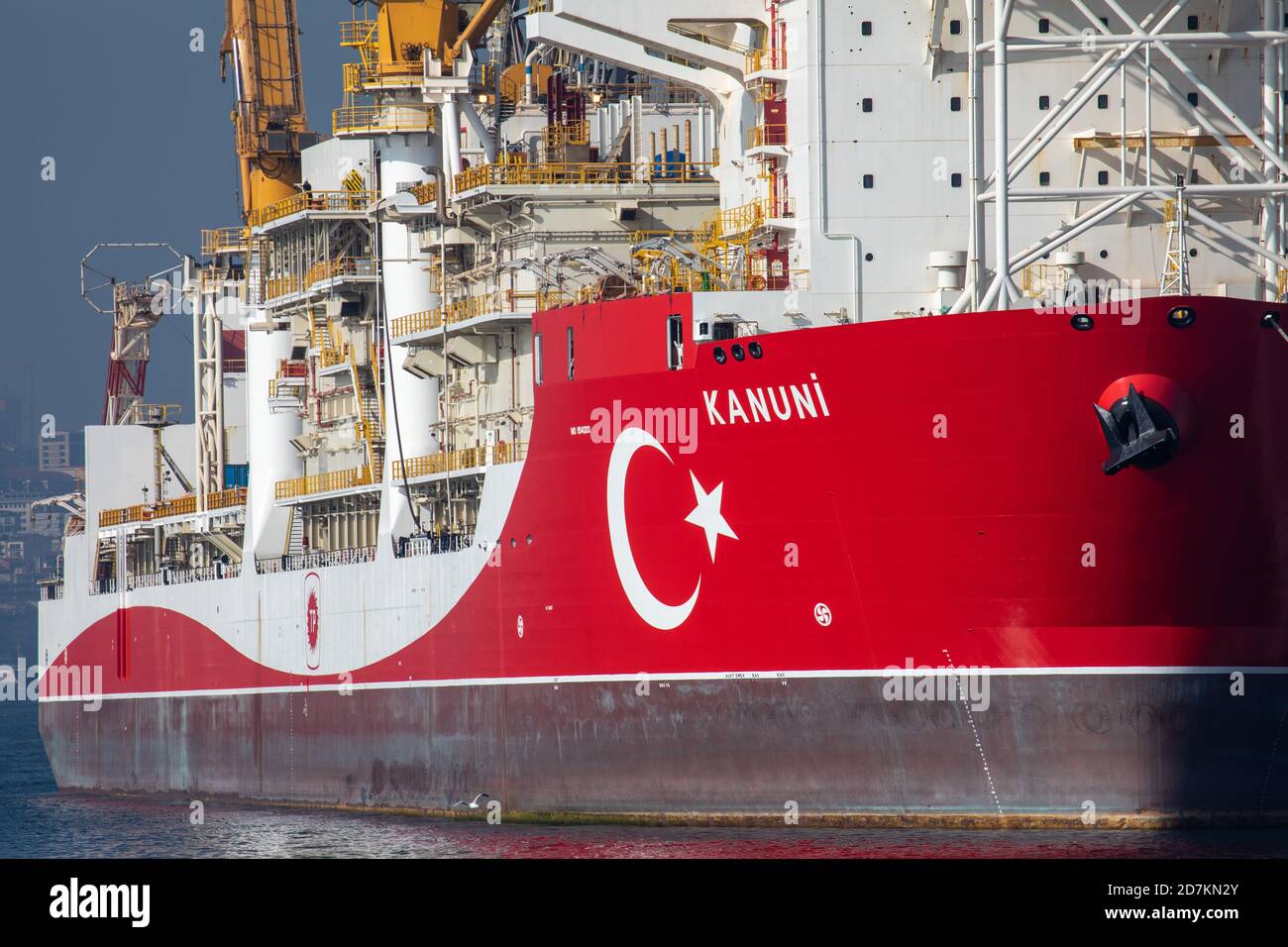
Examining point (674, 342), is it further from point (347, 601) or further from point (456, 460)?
point (347, 601)

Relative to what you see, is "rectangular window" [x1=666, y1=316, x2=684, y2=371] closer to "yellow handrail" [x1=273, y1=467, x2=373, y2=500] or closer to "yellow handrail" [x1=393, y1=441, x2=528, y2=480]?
"yellow handrail" [x1=393, y1=441, x2=528, y2=480]

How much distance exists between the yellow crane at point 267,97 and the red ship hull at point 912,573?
66.4 ft

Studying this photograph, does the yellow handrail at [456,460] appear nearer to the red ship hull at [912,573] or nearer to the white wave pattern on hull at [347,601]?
the white wave pattern on hull at [347,601]

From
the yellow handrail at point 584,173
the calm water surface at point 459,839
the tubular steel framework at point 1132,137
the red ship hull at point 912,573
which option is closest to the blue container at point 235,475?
the calm water surface at point 459,839

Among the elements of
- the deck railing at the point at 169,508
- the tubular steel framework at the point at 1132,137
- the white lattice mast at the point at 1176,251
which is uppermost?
the tubular steel framework at the point at 1132,137

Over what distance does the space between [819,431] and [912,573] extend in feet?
7.20

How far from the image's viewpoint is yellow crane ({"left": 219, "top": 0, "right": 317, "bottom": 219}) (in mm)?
49656

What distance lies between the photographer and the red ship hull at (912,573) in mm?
25484

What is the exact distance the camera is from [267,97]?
168ft

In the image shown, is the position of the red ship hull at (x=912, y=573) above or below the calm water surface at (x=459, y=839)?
above

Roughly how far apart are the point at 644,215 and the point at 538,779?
9757 mm

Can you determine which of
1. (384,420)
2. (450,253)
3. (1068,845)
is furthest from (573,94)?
(1068,845)

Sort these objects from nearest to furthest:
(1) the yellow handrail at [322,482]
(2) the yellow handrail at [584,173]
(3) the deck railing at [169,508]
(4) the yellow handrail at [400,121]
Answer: (2) the yellow handrail at [584,173] < (4) the yellow handrail at [400,121] < (1) the yellow handrail at [322,482] < (3) the deck railing at [169,508]
